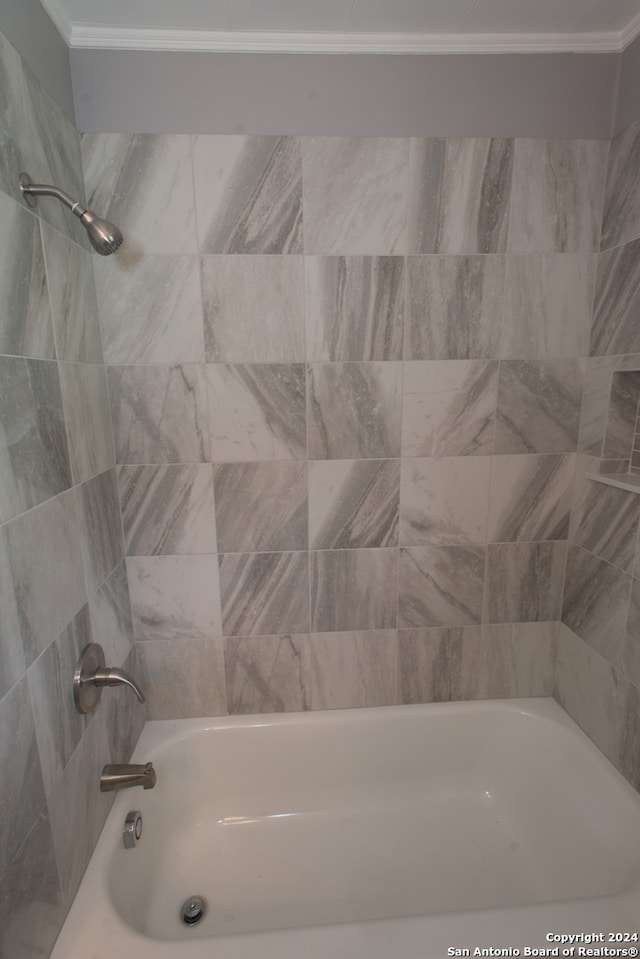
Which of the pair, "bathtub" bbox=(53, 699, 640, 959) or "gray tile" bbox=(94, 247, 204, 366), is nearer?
"bathtub" bbox=(53, 699, 640, 959)

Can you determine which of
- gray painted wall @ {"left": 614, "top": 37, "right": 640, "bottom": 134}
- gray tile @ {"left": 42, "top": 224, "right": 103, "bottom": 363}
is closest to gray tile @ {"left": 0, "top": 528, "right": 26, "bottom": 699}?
gray tile @ {"left": 42, "top": 224, "right": 103, "bottom": 363}

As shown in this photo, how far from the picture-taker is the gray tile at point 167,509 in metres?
1.30

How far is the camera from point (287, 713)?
1.46 metres

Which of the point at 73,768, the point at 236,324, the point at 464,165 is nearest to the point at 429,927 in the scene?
the point at 73,768

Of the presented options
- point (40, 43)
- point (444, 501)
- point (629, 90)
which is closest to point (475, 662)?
point (444, 501)

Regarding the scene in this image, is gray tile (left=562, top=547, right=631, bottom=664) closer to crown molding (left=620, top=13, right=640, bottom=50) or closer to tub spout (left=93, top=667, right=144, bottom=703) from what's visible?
tub spout (left=93, top=667, right=144, bottom=703)

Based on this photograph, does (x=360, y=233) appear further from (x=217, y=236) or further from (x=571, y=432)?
(x=571, y=432)

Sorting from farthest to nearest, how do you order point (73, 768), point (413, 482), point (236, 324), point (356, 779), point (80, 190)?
point (356, 779) → point (413, 482) → point (236, 324) → point (80, 190) → point (73, 768)

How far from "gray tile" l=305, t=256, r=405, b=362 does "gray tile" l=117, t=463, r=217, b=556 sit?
53cm

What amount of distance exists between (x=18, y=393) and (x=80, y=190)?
26.5 inches

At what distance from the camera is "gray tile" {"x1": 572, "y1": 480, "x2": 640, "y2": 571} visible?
1159 millimetres

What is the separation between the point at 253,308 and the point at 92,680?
1.05 metres

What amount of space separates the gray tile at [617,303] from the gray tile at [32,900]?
1744mm

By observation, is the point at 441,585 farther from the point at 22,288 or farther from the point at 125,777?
the point at 22,288
